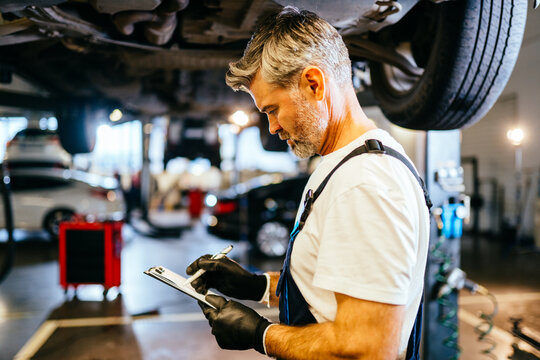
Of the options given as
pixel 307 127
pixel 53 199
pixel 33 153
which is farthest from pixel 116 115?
pixel 307 127

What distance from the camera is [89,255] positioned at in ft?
13.7

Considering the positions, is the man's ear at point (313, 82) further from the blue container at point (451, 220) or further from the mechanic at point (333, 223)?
the blue container at point (451, 220)

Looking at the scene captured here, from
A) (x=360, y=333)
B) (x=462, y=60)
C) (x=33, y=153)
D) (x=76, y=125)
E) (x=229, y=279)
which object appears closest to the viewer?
(x=360, y=333)

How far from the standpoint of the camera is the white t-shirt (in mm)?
765

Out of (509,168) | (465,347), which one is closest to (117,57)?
(465,347)

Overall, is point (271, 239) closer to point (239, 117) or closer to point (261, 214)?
point (261, 214)

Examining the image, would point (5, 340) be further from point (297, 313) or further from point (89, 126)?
point (297, 313)

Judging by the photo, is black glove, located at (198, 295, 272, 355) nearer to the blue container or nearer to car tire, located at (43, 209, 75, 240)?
the blue container

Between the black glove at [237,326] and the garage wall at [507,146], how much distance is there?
4523 mm

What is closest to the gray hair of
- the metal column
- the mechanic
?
the mechanic

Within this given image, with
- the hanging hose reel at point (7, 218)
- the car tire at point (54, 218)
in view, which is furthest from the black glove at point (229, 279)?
the car tire at point (54, 218)

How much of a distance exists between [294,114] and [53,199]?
703 centimetres

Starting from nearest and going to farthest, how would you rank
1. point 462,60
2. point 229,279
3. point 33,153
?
point 229,279
point 462,60
point 33,153

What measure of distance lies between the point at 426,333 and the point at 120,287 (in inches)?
133
